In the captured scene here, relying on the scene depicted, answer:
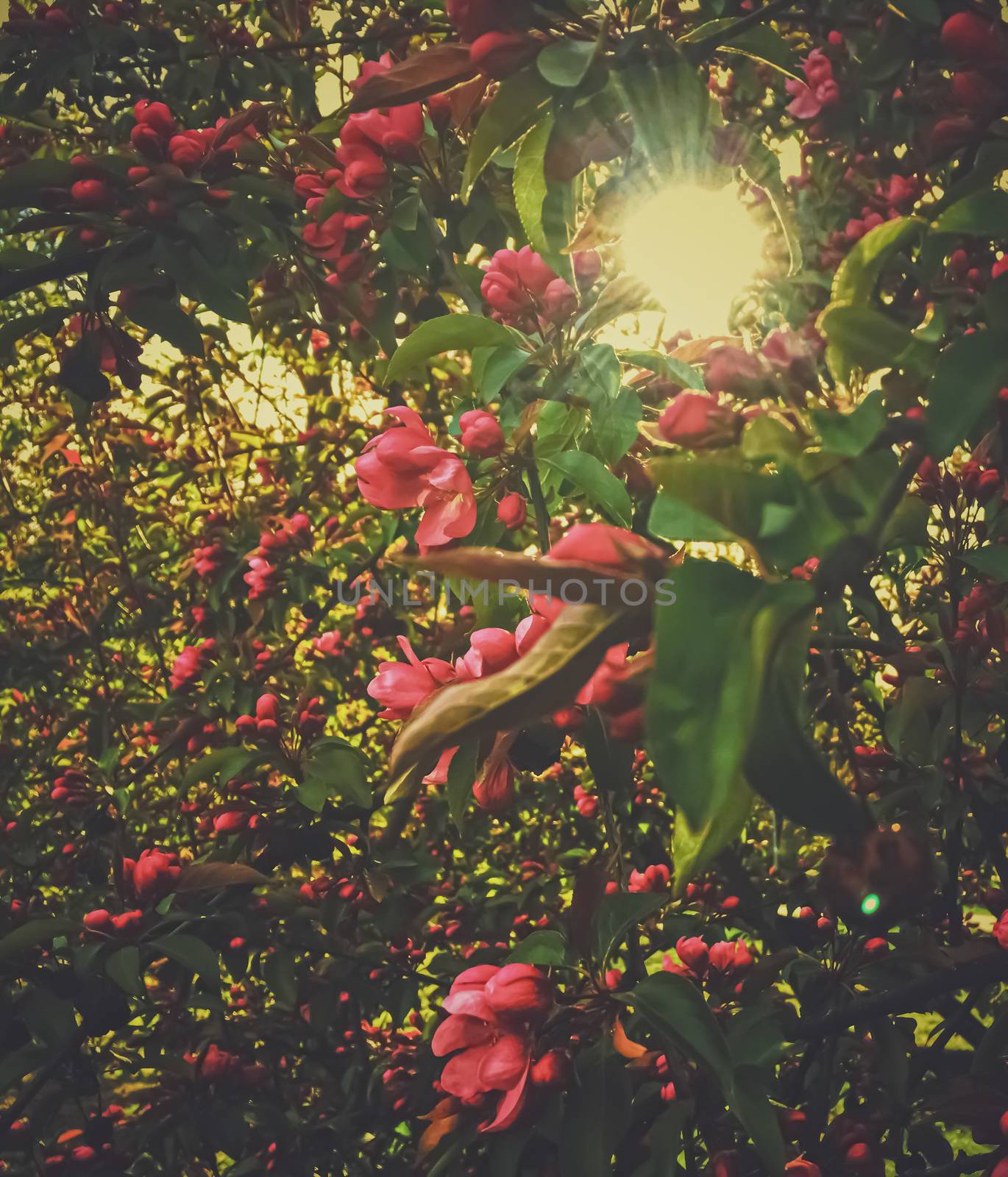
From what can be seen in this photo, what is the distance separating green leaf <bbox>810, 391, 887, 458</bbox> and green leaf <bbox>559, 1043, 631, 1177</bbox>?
28.2 inches

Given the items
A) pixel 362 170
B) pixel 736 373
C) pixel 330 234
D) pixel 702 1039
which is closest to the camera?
pixel 736 373

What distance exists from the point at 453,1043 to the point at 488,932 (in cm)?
120

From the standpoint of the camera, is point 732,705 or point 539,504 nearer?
point 732,705

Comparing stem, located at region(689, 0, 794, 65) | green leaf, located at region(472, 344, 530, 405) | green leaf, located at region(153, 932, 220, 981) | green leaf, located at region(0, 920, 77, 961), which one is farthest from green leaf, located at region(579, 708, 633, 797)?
green leaf, located at region(0, 920, 77, 961)

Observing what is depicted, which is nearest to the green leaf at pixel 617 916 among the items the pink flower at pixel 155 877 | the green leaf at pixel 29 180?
the pink flower at pixel 155 877

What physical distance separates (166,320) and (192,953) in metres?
0.84

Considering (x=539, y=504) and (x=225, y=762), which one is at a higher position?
(x=539, y=504)

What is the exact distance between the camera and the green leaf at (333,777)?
5.27 ft

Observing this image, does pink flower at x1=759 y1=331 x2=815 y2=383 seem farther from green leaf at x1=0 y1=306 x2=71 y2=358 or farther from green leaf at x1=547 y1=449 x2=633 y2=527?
green leaf at x1=0 y1=306 x2=71 y2=358

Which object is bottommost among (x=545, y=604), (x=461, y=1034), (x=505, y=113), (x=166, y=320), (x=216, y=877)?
(x=461, y=1034)

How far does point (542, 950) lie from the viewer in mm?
1053

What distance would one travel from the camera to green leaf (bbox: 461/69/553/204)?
26.2 inches

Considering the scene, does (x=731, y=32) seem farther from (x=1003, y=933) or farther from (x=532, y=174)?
(x=1003, y=933)

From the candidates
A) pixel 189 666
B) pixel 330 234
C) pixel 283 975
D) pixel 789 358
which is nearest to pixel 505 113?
pixel 789 358
